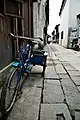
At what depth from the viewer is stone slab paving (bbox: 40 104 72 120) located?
240 centimetres

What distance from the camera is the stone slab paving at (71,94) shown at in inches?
112

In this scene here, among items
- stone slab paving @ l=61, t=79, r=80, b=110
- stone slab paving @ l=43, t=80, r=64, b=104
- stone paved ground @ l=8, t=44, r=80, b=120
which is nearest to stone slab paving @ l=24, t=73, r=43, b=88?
stone paved ground @ l=8, t=44, r=80, b=120

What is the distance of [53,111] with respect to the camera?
2592 millimetres

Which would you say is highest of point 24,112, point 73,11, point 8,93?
point 73,11

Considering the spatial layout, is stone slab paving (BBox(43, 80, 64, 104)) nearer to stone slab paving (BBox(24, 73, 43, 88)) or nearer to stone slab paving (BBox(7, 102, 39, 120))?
stone slab paving (BBox(24, 73, 43, 88))

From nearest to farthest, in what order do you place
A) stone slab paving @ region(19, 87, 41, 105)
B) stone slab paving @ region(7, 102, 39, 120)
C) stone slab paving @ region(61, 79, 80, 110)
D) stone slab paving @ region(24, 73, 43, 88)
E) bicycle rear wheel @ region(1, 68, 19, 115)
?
bicycle rear wheel @ region(1, 68, 19, 115)
stone slab paving @ region(7, 102, 39, 120)
stone slab paving @ region(61, 79, 80, 110)
stone slab paving @ region(19, 87, 41, 105)
stone slab paving @ region(24, 73, 43, 88)

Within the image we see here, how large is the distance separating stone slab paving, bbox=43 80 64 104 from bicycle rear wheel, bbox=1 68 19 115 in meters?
0.71

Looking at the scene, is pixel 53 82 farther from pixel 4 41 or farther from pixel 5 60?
pixel 4 41

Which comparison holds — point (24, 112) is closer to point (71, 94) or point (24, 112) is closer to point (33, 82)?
point (71, 94)

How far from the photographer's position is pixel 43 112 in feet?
8.41

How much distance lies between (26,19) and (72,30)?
43.6ft

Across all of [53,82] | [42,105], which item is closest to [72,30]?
[53,82]

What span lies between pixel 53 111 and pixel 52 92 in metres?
0.91

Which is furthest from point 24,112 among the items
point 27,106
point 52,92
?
point 52,92
